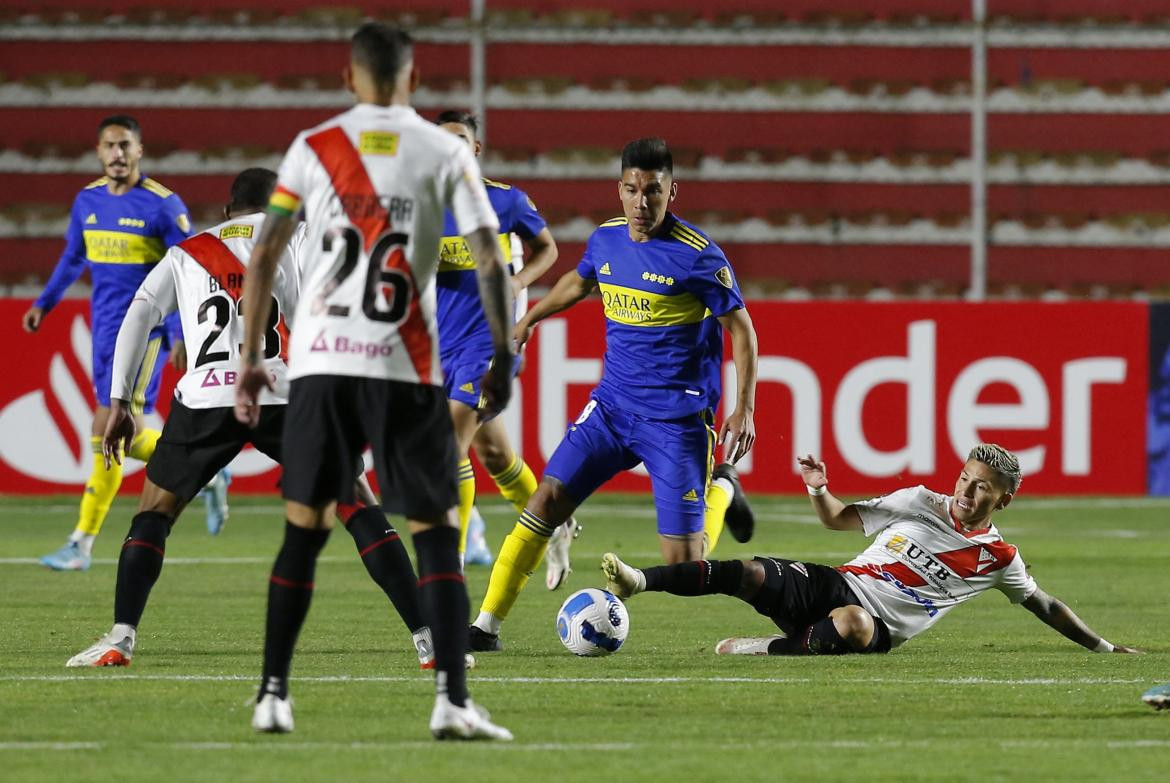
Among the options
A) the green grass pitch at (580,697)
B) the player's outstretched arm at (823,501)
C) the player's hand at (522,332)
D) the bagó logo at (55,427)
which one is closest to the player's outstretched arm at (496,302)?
the green grass pitch at (580,697)

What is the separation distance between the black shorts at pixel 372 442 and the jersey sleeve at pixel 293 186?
438 mm

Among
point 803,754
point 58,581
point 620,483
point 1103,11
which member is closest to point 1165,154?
point 1103,11

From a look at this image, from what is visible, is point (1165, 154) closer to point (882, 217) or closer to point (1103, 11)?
point (1103, 11)

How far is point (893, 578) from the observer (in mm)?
6969

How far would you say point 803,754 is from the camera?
473 cm

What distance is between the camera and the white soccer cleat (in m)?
4.85

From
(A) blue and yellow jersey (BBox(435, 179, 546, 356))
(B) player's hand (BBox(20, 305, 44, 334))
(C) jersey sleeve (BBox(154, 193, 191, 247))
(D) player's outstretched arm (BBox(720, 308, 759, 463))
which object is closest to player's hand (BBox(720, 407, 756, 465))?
(D) player's outstretched arm (BBox(720, 308, 759, 463))

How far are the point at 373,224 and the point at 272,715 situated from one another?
1.27 m

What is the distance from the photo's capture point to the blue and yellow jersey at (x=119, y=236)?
10578 mm

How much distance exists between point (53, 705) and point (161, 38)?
1542 cm

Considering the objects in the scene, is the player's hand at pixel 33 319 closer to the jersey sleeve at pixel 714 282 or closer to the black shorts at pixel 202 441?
the black shorts at pixel 202 441

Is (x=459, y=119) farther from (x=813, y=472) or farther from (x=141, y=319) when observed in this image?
(x=813, y=472)

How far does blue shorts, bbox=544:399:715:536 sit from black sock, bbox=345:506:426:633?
940 mm

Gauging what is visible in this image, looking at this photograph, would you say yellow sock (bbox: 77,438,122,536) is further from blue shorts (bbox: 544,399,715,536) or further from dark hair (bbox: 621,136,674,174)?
dark hair (bbox: 621,136,674,174)
